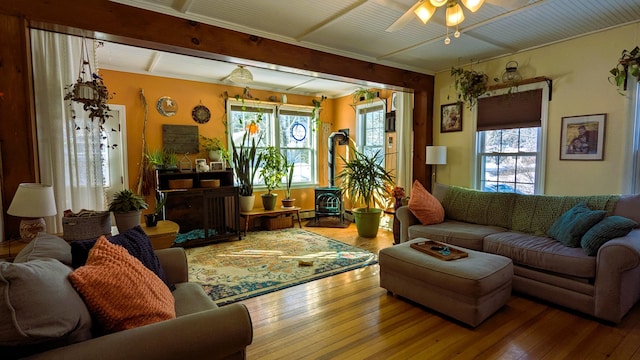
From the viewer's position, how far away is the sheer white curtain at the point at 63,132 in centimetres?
245

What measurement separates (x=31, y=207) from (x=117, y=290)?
53.2 inches

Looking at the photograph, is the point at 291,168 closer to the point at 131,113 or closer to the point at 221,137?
the point at 221,137

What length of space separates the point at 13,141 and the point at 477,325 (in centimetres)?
343

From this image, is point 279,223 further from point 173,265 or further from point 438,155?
point 173,265

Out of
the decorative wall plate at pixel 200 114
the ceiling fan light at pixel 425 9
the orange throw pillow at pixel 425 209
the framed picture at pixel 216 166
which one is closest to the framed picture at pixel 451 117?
the orange throw pillow at pixel 425 209

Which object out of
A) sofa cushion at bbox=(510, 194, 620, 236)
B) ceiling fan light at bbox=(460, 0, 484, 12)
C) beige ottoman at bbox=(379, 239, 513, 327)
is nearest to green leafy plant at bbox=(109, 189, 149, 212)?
beige ottoman at bbox=(379, 239, 513, 327)

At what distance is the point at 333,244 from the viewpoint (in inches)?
174

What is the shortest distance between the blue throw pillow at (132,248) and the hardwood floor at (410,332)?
830mm

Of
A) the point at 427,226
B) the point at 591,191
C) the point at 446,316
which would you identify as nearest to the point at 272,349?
the point at 446,316

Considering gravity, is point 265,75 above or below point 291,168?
above

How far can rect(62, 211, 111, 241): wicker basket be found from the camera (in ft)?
7.38

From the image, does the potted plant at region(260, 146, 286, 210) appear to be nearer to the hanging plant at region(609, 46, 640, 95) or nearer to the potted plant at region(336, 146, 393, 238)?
the potted plant at region(336, 146, 393, 238)

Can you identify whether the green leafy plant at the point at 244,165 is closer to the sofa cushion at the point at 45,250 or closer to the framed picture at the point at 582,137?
the sofa cushion at the point at 45,250

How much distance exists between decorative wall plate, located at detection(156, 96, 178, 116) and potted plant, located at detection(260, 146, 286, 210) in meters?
1.49
